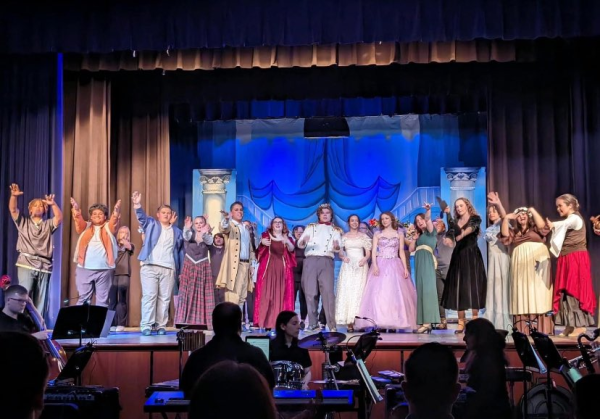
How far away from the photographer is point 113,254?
1062 centimetres

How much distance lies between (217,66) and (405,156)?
16.9ft

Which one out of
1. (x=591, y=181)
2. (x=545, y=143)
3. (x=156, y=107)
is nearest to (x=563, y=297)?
(x=591, y=181)

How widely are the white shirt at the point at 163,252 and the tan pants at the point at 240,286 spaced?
914 mm

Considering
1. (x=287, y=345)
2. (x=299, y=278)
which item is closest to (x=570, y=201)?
(x=299, y=278)

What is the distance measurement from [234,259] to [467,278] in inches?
126

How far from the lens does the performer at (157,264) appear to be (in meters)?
10.8

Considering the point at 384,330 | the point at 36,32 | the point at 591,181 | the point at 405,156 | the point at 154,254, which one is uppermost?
the point at 36,32

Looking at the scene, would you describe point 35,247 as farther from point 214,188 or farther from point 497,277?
point 497,277

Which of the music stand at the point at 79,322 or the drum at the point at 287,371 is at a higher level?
the music stand at the point at 79,322

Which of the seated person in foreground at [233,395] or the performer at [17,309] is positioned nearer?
the seated person in foreground at [233,395]

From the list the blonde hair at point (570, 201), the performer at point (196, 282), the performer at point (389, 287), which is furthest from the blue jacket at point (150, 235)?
the blonde hair at point (570, 201)

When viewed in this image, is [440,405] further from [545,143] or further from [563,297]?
[545,143]

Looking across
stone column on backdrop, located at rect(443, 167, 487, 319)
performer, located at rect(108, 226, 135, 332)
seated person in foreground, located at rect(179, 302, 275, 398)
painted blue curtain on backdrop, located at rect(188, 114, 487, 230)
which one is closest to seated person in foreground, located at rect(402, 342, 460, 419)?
seated person in foreground, located at rect(179, 302, 275, 398)

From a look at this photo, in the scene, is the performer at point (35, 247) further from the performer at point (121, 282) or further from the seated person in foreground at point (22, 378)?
the seated person in foreground at point (22, 378)
